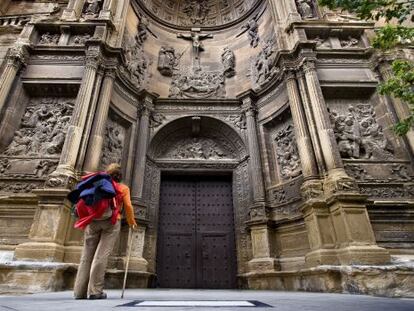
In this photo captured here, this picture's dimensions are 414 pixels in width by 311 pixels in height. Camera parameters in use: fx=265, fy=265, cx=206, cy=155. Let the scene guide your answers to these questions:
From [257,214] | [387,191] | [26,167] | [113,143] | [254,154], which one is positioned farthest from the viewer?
[254,154]

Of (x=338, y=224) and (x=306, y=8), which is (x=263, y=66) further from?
(x=338, y=224)

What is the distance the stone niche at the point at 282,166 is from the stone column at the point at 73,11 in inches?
303

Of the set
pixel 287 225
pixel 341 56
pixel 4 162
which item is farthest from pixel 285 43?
pixel 4 162

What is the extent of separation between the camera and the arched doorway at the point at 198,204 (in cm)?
789

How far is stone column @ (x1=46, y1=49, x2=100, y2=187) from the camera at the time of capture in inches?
230

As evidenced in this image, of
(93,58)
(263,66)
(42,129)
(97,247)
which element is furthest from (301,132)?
(42,129)

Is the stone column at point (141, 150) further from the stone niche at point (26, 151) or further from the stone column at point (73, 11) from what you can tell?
the stone column at point (73, 11)

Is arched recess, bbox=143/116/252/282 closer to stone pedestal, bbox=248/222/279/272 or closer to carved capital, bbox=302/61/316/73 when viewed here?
stone pedestal, bbox=248/222/279/272

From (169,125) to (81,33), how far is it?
4208 mm

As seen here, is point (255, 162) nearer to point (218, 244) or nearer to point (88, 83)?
point (218, 244)

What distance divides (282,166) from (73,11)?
9060mm

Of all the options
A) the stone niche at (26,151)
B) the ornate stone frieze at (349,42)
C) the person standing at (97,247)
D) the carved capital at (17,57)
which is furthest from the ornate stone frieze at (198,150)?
the person standing at (97,247)

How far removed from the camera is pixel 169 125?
947 centimetres

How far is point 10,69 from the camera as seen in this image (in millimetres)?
7500
